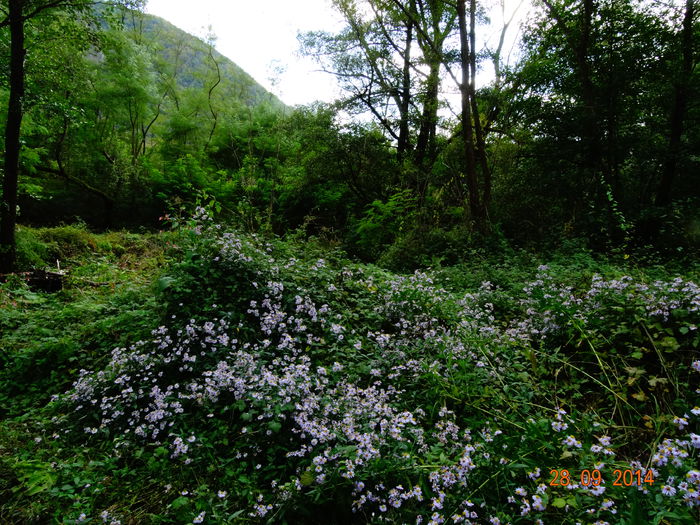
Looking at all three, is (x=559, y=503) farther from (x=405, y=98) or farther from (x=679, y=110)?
(x=405, y=98)

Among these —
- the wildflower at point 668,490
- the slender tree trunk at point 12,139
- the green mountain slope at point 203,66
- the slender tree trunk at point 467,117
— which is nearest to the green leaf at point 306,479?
the wildflower at point 668,490

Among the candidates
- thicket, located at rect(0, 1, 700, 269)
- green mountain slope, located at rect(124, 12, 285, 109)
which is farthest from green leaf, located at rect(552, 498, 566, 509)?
green mountain slope, located at rect(124, 12, 285, 109)

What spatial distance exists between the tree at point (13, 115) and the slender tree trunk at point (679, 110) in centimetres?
1299

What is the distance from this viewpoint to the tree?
7.09m

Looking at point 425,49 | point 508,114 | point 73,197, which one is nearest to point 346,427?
point 508,114

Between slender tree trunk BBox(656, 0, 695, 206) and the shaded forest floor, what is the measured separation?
631cm

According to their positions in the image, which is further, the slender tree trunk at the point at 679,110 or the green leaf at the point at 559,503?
the slender tree trunk at the point at 679,110

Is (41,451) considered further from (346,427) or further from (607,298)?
(607,298)

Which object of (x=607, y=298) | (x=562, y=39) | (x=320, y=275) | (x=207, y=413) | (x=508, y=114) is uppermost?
(x=562, y=39)

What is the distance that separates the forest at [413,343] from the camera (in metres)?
1.96

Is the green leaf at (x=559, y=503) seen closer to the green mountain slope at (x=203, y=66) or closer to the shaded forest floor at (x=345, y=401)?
the shaded forest floor at (x=345, y=401)

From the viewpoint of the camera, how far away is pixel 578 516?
1597 millimetres

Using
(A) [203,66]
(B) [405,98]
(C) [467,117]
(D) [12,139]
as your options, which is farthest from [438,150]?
(A) [203,66]

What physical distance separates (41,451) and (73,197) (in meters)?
16.5
